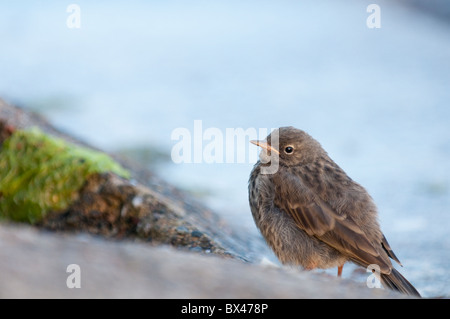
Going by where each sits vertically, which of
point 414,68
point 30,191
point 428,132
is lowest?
point 30,191

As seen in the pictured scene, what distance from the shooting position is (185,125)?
957 cm

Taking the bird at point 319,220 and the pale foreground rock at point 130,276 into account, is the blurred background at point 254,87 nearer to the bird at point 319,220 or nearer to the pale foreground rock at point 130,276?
the bird at point 319,220

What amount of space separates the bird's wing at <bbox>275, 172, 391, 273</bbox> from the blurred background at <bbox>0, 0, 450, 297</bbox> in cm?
96

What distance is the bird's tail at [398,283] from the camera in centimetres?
471

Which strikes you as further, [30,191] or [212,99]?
[212,99]

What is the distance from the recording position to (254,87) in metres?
11.4

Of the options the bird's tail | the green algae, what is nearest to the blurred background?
the bird's tail

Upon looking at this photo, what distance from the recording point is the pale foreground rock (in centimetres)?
307

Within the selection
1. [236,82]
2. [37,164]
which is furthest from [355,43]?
[37,164]

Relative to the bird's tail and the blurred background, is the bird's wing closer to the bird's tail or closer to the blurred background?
the bird's tail

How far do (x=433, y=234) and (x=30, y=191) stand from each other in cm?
405

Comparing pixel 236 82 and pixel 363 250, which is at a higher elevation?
pixel 236 82

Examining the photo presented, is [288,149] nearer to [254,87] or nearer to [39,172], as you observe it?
[39,172]

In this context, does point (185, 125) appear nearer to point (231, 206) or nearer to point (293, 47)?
point (231, 206)
